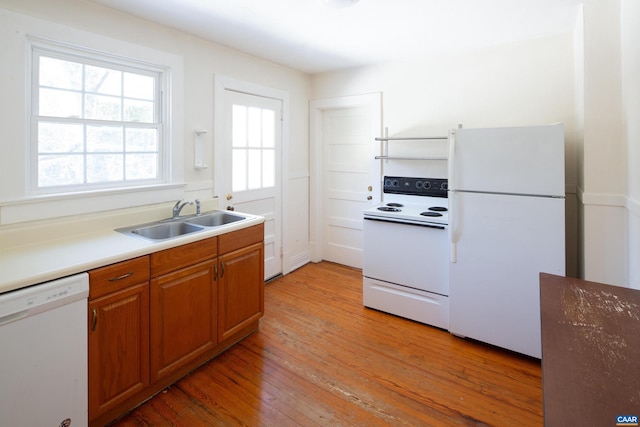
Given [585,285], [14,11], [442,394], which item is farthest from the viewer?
[442,394]

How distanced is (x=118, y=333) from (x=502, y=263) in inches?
95.8

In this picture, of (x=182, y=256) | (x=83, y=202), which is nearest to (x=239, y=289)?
(x=182, y=256)

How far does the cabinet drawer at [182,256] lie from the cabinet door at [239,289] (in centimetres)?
12

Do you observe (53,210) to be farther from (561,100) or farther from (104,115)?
(561,100)

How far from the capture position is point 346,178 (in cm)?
408

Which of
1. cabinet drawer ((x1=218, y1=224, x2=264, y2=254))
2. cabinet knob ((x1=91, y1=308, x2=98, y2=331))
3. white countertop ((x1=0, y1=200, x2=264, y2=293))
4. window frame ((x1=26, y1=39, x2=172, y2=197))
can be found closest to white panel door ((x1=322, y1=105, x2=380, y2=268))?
cabinet drawer ((x1=218, y1=224, x2=264, y2=254))

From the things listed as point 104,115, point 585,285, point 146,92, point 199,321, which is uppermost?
point 146,92

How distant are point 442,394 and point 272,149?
2.73 meters

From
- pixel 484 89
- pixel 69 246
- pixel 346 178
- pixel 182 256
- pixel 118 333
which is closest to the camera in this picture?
pixel 118 333

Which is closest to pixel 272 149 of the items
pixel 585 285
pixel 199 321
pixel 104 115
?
pixel 104 115

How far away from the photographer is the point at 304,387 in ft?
6.67

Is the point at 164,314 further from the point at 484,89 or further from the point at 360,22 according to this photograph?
the point at 484,89

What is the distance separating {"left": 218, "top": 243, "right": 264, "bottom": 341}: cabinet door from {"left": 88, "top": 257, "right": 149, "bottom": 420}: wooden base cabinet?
0.53m

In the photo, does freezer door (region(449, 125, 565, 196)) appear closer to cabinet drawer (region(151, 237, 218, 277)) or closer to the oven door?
the oven door
